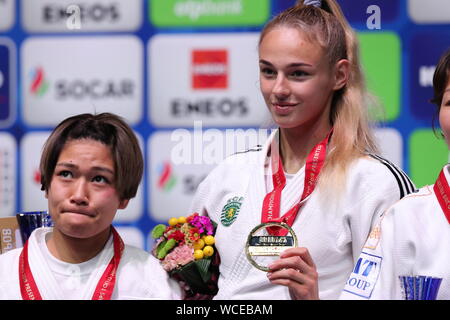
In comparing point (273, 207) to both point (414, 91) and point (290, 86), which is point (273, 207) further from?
point (414, 91)

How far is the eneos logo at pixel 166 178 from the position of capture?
3029 millimetres

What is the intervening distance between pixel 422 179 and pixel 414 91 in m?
0.35

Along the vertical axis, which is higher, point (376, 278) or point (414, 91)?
point (414, 91)

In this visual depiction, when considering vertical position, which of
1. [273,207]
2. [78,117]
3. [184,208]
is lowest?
[184,208]

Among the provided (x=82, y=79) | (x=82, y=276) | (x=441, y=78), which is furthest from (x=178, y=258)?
(x=82, y=79)

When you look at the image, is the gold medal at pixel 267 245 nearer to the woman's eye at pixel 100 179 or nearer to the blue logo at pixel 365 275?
the blue logo at pixel 365 275

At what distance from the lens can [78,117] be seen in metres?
2.21

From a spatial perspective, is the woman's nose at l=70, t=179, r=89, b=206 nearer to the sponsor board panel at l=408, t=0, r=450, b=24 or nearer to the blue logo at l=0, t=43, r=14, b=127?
the blue logo at l=0, t=43, r=14, b=127

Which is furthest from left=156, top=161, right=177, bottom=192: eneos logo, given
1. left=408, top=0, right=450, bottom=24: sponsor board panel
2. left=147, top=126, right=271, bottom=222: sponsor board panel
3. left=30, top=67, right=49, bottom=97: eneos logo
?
left=408, top=0, right=450, bottom=24: sponsor board panel

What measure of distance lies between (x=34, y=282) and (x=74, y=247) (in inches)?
6.0

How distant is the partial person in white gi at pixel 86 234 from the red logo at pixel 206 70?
89 cm
